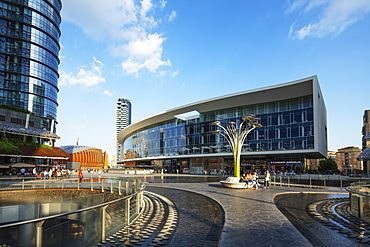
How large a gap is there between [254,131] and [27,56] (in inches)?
2281

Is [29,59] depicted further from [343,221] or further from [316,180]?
[343,221]

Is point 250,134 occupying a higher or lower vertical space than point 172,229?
higher

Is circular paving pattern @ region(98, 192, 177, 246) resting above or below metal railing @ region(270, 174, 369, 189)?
above

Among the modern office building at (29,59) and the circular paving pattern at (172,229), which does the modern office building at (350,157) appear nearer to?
the modern office building at (29,59)

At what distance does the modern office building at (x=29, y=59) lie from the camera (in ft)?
202

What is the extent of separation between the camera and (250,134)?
2028 inches

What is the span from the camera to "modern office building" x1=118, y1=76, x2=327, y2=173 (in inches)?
1774

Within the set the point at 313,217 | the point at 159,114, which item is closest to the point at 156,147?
the point at 159,114

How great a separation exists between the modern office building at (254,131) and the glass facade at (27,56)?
2741cm

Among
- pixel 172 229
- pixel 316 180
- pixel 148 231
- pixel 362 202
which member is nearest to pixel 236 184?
pixel 362 202

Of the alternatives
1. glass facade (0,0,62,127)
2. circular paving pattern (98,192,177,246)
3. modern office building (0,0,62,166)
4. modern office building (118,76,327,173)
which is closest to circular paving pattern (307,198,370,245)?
circular paving pattern (98,192,177,246)

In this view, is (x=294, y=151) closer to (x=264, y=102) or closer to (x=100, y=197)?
(x=264, y=102)

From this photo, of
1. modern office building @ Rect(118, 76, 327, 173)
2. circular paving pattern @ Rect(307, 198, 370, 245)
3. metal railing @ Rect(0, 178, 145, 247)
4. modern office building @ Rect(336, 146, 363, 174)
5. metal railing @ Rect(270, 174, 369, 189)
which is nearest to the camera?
metal railing @ Rect(0, 178, 145, 247)

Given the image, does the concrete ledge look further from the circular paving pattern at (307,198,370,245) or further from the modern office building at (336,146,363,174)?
the modern office building at (336,146,363,174)
